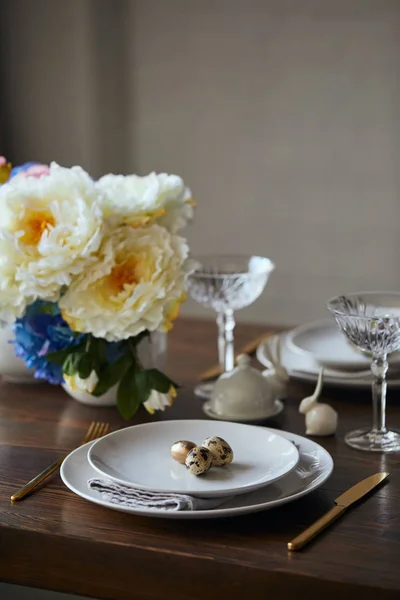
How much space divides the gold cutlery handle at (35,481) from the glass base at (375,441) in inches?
14.3

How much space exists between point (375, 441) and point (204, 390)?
334 millimetres

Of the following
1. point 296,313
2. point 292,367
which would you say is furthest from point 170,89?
point 292,367

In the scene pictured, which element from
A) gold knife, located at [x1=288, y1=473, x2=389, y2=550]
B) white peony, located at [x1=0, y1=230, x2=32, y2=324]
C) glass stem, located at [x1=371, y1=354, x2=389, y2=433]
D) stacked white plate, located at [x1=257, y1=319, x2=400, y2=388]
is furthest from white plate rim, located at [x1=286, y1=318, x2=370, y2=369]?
white peony, located at [x1=0, y1=230, x2=32, y2=324]

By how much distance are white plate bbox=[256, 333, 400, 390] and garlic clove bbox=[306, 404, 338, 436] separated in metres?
0.17

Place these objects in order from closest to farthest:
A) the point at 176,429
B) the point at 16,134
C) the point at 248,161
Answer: the point at 176,429, the point at 248,161, the point at 16,134

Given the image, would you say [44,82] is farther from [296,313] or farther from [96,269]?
[96,269]

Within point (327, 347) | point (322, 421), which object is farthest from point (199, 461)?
point (327, 347)

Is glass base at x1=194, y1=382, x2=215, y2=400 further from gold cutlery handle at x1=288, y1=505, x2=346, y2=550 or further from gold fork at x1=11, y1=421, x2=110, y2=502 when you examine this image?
gold cutlery handle at x1=288, y1=505, x2=346, y2=550

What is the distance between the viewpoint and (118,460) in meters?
0.99

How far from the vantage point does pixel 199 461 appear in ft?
3.06

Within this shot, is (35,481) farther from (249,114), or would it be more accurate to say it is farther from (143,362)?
(249,114)

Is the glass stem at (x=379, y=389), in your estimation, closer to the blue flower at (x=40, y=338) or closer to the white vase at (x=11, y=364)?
the blue flower at (x=40, y=338)

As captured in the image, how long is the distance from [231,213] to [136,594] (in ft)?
9.60

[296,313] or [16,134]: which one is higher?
[16,134]
